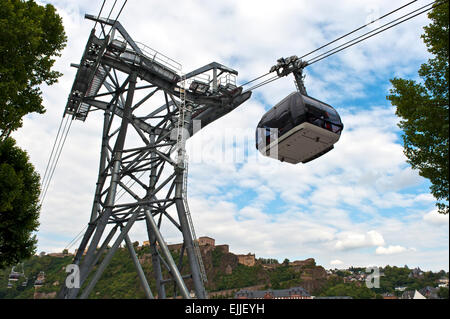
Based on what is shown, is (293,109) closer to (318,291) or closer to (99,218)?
(99,218)

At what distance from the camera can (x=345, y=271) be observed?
189250 millimetres

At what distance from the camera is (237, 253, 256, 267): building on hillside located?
178 m

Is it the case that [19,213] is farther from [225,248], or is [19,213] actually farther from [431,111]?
[225,248]

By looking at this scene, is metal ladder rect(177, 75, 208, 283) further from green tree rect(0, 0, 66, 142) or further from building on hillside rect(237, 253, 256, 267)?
building on hillside rect(237, 253, 256, 267)

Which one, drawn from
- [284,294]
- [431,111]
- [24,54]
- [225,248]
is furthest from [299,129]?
[225,248]

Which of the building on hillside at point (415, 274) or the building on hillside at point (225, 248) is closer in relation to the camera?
the building on hillside at point (415, 274)

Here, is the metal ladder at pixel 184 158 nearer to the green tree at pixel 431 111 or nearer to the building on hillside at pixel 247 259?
the green tree at pixel 431 111

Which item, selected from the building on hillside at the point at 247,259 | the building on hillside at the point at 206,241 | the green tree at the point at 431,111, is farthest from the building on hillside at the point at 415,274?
the green tree at the point at 431,111

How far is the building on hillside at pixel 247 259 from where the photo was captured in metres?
178

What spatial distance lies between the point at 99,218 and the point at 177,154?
16.4 feet

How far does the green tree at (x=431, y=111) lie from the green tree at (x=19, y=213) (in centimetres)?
1610

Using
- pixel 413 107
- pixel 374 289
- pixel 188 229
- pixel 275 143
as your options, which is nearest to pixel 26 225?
pixel 188 229

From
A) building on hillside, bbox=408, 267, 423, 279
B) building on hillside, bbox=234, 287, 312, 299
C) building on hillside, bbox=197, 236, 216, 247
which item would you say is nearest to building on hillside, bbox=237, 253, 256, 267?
building on hillside, bbox=197, 236, 216, 247

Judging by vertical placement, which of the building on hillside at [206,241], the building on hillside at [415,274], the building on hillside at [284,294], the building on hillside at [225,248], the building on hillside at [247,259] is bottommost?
the building on hillside at [284,294]
